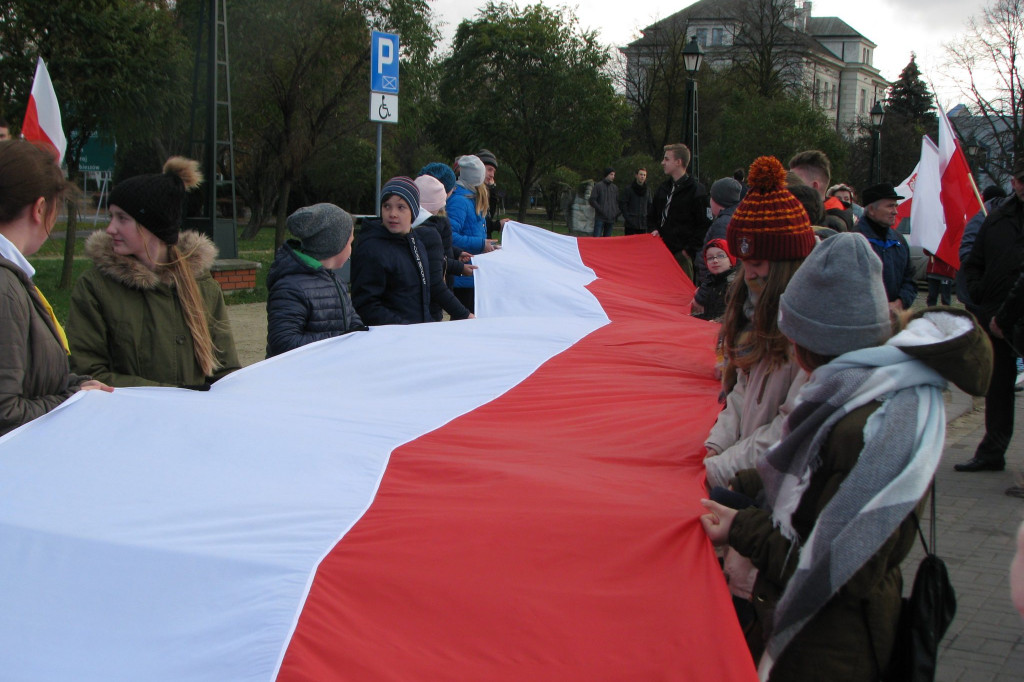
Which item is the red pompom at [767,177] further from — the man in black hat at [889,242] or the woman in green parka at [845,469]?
the man in black hat at [889,242]

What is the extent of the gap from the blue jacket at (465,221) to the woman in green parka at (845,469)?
5579 millimetres

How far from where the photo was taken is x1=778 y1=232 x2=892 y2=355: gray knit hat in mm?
2447

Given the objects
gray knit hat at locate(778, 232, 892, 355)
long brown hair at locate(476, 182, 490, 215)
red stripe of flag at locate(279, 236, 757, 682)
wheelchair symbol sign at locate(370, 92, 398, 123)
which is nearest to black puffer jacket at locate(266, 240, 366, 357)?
red stripe of flag at locate(279, 236, 757, 682)

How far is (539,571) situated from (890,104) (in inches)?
3054

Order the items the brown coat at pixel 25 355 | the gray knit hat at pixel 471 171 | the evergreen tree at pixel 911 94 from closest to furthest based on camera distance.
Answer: the brown coat at pixel 25 355, the gray knit hat at pixel 471 171, the evergreen tree at pixel 911 94

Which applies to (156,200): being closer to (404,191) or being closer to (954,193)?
(404,191)

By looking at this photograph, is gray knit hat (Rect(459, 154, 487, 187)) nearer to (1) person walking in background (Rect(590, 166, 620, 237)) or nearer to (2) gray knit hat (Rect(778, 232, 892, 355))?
(2) gray knit hat (Rect(778, 232, 892, 355))

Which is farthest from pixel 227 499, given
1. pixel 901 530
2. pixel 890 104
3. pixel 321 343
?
pixel 890 104

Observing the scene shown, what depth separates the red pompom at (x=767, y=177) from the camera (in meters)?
3.32

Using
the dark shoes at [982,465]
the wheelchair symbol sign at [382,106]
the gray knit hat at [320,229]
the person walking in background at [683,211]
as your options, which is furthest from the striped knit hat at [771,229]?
the wheelchair symbol sign at [382,106]

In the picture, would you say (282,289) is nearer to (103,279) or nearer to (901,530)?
(103,279)

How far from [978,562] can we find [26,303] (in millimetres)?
4870

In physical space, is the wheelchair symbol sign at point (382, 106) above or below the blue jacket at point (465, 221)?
above

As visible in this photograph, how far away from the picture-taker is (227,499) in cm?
284
